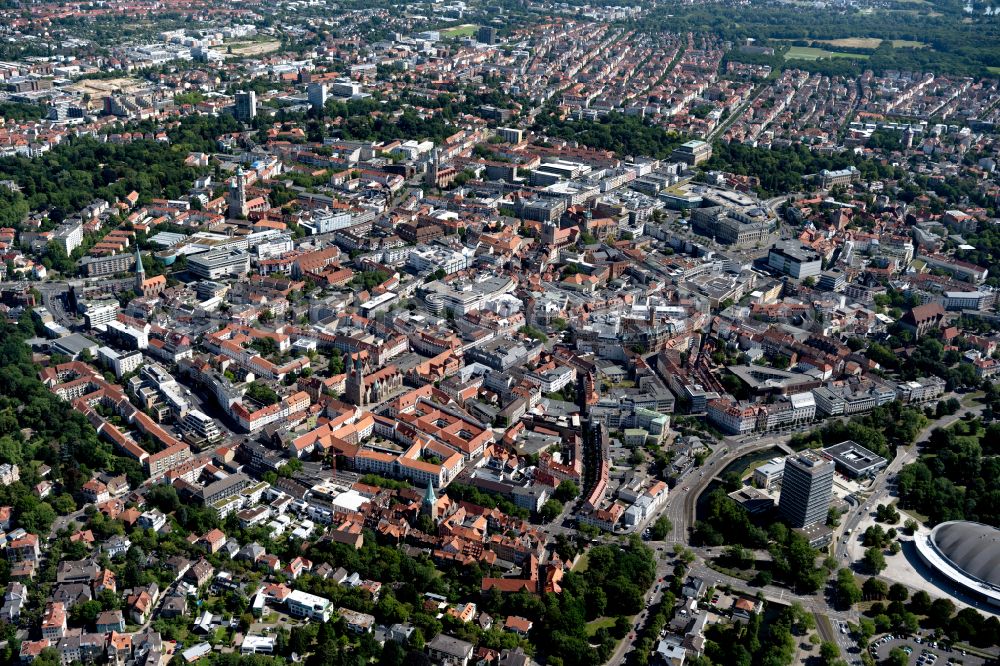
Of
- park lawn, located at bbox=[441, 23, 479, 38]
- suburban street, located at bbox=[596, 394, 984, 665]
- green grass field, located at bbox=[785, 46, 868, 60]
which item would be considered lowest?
suburban street, located at bbox=[596, 394, 984, 665]

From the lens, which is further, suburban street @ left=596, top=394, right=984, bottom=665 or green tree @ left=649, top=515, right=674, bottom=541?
green tree @ left=649, top=515, right=674, bottom=541

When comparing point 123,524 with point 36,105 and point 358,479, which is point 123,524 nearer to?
point 358,479

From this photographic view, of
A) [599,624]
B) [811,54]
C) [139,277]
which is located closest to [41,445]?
[139,277]

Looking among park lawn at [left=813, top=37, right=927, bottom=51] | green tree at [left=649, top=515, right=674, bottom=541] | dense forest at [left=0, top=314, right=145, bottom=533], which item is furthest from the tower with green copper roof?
park lawn at [left=813, top=37, right=927, bottom=51]

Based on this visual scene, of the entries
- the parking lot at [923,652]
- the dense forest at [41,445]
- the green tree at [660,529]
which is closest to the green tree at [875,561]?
the parking lot at [923,652]

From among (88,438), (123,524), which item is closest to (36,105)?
(88,438)

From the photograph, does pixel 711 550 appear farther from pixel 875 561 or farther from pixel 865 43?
pixel 865 43

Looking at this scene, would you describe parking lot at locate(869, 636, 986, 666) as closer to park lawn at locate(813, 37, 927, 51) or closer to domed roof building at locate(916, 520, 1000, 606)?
domed roof building at locate(916, 520, 1000, 606)
